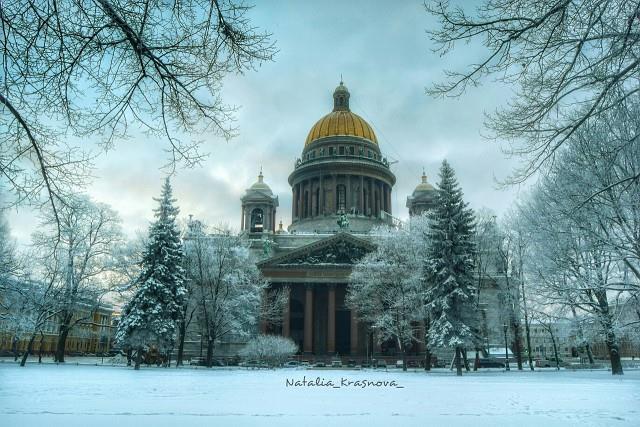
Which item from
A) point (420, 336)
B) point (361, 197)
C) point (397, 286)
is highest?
point (361, 197)

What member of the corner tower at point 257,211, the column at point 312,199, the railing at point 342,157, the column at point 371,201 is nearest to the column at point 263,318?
the corner tower at point 257,211

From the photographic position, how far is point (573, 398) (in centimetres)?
1237

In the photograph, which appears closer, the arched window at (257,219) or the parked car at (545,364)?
the parked car at (545,364)

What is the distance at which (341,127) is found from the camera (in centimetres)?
6944

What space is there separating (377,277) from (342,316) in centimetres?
1828

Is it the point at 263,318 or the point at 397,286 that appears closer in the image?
the point at 397,286

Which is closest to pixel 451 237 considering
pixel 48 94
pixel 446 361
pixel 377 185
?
pixel 446 361

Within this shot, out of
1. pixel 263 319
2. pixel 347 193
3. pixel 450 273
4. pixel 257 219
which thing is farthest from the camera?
pixel 347 193

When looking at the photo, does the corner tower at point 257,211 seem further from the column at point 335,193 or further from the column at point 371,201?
the column at point 371,201

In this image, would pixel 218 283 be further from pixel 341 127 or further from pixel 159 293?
pixel 341 127

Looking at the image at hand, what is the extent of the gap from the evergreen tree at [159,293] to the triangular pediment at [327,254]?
1391 centimetres

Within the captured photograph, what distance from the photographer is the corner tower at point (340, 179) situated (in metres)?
63.8

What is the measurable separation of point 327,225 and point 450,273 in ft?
111

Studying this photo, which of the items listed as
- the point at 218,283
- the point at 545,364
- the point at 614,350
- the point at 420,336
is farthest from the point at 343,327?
the point at 614,350
